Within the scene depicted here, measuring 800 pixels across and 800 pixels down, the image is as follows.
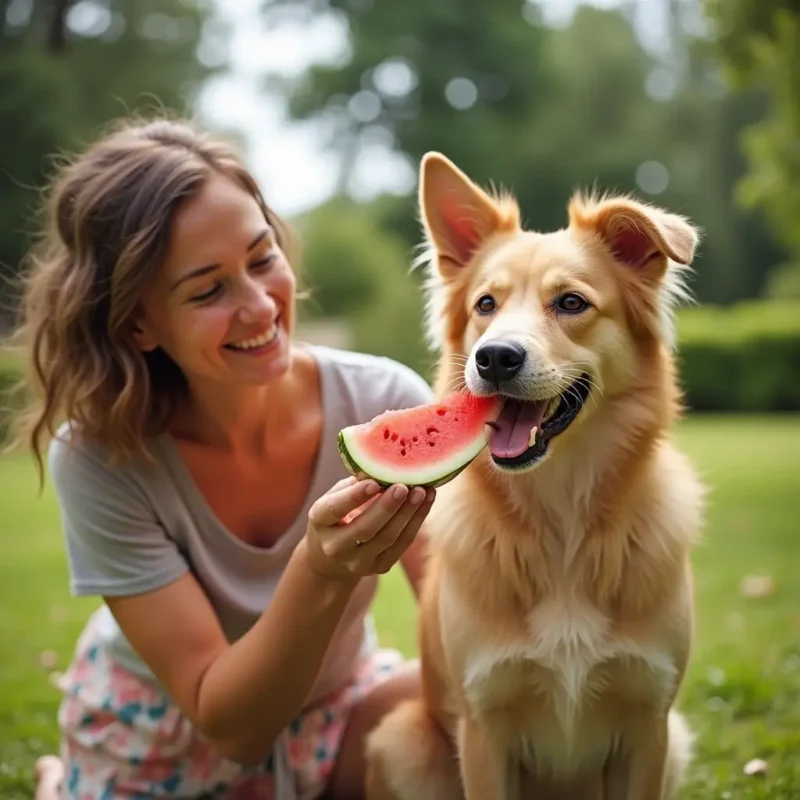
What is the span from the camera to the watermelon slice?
7.69 ft

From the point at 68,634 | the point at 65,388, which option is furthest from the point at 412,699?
the point at 68,634

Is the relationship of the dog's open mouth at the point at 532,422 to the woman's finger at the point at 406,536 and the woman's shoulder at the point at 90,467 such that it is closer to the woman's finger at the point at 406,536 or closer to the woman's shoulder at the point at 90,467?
the woman's finger at the point at 406,536

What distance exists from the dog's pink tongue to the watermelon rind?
0.57 ft

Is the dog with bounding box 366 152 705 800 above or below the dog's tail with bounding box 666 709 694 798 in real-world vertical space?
above

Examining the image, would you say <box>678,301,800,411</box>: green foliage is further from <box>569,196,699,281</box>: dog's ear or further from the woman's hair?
the woman's hair

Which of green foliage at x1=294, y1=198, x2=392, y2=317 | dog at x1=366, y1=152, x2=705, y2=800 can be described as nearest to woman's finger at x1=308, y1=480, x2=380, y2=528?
dog at x1=366, y1=152, x2=705, y2=800

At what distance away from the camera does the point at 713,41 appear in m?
9.67

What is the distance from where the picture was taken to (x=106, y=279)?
2.95 metres

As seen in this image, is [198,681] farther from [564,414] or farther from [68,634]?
[68,634]

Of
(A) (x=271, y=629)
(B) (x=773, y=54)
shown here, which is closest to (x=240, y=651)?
(A) (x=271, y=629)

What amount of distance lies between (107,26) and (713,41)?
1663 cm

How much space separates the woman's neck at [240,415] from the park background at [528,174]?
0.52 metres

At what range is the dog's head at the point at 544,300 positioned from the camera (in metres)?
2.51

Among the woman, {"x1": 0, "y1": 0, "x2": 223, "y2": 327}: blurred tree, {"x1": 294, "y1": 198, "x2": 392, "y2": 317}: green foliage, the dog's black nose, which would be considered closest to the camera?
the dog's black nose
